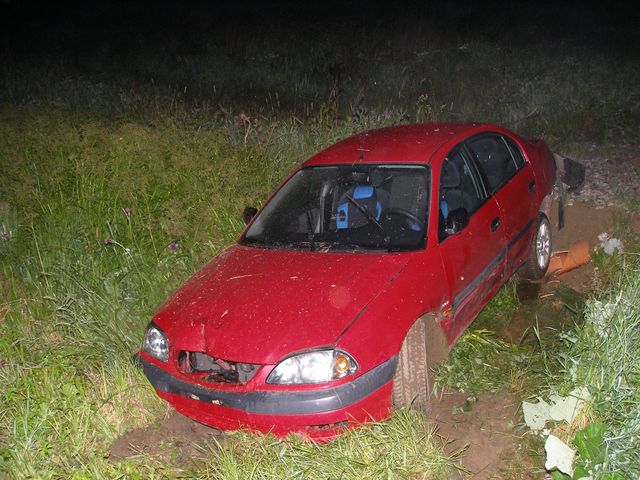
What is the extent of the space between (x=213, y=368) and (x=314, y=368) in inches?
24.8

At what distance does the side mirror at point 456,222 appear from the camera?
3.90m

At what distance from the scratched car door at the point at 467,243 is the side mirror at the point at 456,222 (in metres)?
0.04

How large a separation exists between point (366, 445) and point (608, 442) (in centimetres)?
111

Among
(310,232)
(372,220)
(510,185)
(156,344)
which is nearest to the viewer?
(156,344)

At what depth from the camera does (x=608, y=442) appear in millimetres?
2896

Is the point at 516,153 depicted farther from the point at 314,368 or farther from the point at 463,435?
the point at 314,368

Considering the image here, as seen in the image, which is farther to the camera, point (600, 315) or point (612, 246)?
point (612, 246)

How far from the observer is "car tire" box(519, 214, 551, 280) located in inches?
209

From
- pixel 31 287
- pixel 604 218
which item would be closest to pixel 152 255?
pixel 31 287

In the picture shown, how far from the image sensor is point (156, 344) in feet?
12.0

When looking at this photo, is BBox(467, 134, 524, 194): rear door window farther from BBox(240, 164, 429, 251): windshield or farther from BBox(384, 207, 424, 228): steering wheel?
BBox(384, 207, 424, 228): steering wheel

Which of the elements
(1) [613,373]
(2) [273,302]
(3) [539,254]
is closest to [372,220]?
(2) [273,302]

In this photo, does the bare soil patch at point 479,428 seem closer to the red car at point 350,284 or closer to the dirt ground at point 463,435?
the dirt ground at point 463,435

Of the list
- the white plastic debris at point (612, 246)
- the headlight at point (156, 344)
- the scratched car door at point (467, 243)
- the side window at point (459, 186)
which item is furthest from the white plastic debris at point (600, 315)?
the headlight at point (156, 344)
